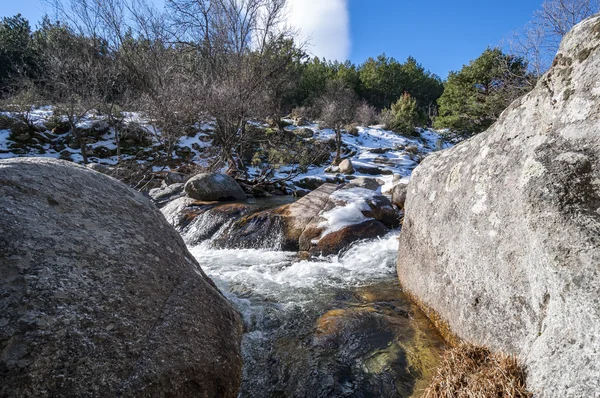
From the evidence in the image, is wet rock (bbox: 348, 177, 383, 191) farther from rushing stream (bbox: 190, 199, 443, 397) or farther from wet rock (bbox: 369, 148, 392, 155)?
wet rock (bbox: 369, 148, 392, 155)

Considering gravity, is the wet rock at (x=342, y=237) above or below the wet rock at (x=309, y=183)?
below

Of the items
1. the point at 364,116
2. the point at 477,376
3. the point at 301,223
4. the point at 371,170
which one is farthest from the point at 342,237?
the point at 364,116

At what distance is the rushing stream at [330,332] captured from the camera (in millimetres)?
2078

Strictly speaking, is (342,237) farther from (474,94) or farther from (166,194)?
(474,94)

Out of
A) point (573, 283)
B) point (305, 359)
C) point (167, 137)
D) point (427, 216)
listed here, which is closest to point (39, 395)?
point (305, 359)

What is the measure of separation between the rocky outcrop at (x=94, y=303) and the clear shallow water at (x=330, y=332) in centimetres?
31

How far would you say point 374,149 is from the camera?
2081 cm

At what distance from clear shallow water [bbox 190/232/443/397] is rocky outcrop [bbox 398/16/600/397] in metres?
0.40

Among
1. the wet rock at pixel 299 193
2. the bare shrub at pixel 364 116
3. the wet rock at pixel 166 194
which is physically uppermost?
the bare shrub at pixel 364 116

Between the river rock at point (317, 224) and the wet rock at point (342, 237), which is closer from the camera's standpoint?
the wet rock at point (342, 237)

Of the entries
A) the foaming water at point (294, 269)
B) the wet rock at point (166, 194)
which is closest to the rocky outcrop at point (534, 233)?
the foaming water at point (294, 269)

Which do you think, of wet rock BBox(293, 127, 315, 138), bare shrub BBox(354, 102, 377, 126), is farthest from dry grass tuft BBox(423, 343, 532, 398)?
bare shrub BBox(354, 102, 377, 126)

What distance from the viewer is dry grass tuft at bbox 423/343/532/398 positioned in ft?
4.84

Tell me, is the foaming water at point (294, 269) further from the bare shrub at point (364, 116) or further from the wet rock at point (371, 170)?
the bare shrub at point (364, 116)
